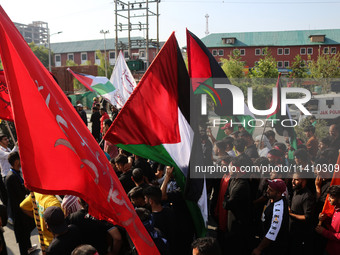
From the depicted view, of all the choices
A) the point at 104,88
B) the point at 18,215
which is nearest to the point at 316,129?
the point at 104,88

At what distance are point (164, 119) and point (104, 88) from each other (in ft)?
18.5

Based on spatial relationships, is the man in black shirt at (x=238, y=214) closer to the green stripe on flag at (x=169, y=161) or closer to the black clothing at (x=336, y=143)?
the green stripe on flag at (x=169, y=161)

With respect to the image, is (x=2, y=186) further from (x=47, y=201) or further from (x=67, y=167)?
(x=67, y=167)

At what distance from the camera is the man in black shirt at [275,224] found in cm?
359

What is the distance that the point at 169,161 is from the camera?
4.25 meters

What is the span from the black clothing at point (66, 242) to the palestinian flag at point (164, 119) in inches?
50.1

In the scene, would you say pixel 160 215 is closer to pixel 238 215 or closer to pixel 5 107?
pixel 238 215

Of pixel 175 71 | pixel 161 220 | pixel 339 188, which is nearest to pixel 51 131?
pixel 161 220

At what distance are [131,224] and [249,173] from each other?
212 cm

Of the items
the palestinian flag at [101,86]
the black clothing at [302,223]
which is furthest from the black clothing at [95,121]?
the black clothing at [302,223]

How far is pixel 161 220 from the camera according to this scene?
3.62 m

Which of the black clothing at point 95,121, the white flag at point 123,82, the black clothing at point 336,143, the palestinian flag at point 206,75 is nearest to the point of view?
the palestinian flag at point 206,75

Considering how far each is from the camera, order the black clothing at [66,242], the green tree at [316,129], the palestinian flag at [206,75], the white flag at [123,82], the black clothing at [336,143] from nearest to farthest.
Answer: the black clothing at [66,242] < the palestinian flag at [206,75] < the black clothing at [336,143] < the white flag at [123,82] < the green tree at [316,129]

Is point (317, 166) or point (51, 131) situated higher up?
point (51, 131)
